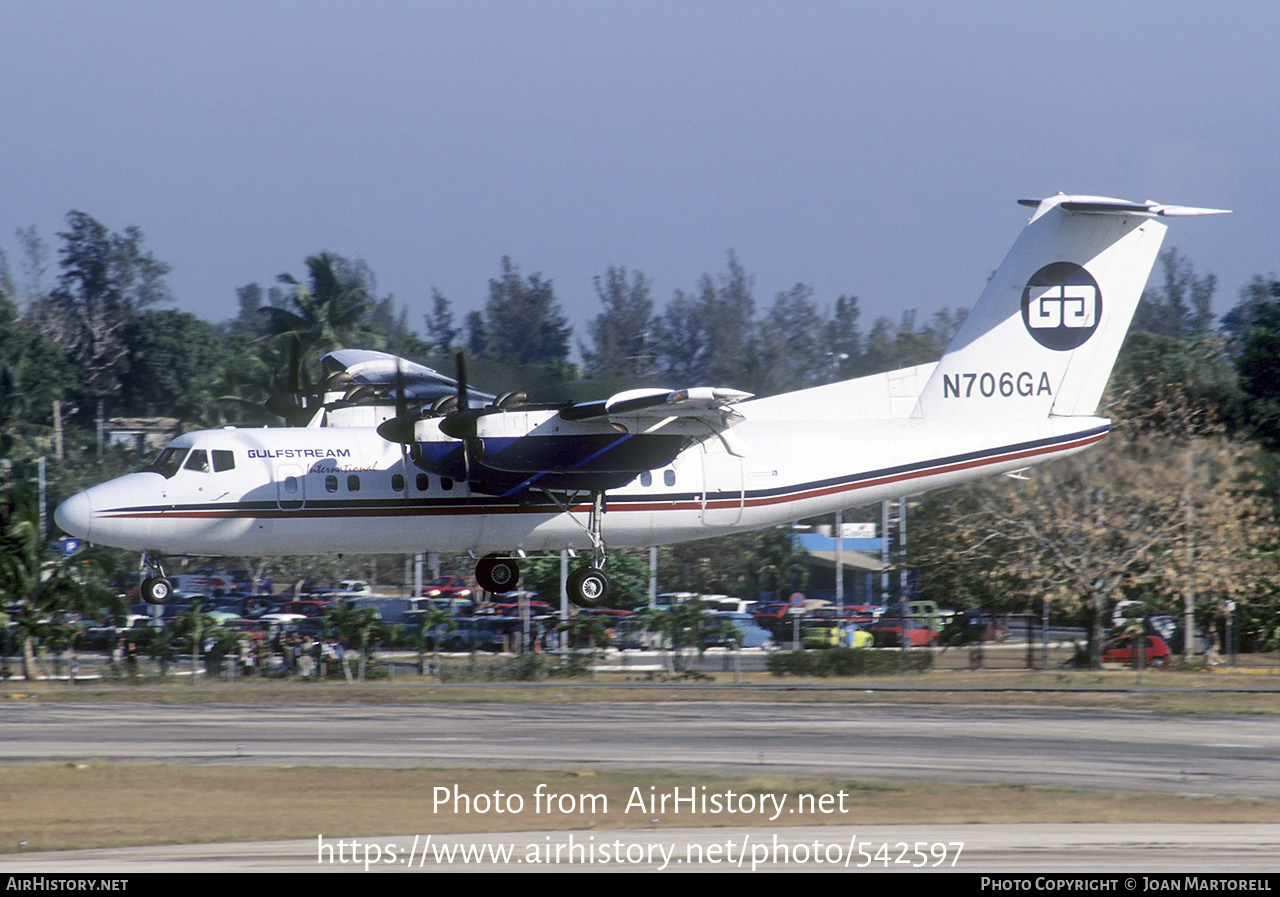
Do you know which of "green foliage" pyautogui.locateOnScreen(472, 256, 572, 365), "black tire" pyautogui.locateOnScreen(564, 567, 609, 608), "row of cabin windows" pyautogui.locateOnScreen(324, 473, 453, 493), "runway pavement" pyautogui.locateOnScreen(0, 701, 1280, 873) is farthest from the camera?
"green foliage" pyautogui.locateOnScreen(472, 256, 572, 365)

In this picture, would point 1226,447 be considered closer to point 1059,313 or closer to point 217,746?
point 1059,313

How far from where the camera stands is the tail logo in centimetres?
2911

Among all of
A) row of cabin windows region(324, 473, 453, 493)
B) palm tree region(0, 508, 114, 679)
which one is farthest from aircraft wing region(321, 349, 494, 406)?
palm tree region(0, 508, 114, 679)

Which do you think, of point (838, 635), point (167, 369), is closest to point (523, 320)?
point (167, 369)

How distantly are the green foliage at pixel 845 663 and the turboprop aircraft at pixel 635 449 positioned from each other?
1033 centimetres

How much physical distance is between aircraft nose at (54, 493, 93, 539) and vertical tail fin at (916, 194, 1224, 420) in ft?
52.9

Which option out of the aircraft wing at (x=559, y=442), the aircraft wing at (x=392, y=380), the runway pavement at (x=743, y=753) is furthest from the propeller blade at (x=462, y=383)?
the runway pavement at (x=743, y=753)

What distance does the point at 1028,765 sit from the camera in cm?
2045

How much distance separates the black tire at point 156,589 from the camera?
24905mm

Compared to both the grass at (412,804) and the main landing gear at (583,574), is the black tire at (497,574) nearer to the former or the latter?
the main landing gear at (583,574)

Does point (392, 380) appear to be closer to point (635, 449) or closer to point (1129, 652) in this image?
point (635, 449)

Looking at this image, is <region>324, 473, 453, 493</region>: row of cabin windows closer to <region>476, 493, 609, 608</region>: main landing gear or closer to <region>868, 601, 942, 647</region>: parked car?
<region>476, 493, 609, 608</region>: main landing gear

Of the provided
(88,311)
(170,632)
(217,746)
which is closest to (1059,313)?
(217,746)

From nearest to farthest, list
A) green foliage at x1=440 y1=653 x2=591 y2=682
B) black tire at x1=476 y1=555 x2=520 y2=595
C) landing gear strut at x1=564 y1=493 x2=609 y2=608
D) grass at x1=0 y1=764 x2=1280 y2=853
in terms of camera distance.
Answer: grass at x1=0 y1=764 x2=1280 y2=853 < landing gear strut at x1=564 y1=493 x2=609 y2=608 < black tire at x1=476 y1=555 x2=520 y2=595 < green foliage at x1=440 y1=653 x2=591 y2=682
